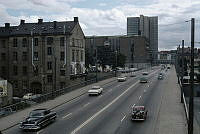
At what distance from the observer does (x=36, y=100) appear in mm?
42500

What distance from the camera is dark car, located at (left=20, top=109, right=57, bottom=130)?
26.7 m

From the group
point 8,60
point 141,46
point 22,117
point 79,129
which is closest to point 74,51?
point 8,60

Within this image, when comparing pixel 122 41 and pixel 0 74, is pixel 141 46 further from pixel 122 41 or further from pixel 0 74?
pixel 0 74

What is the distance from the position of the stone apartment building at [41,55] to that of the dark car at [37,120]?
42571mm

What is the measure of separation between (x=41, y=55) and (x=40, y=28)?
21.7 feet

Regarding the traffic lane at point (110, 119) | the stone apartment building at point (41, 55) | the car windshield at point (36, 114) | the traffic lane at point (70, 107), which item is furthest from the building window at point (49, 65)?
the car windshield at point (36, 114)

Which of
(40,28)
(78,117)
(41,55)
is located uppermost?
(40,28)

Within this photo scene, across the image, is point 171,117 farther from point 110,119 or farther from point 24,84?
point 24,84

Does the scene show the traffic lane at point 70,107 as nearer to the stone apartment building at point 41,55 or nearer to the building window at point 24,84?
the stone apartment building at point 41,55

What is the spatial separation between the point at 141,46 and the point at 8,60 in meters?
122

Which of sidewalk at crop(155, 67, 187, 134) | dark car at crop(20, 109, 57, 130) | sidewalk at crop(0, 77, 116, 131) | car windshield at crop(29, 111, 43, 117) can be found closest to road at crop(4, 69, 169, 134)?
dark car at crop(20, 109, 57, 130)

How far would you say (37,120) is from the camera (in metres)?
27.2

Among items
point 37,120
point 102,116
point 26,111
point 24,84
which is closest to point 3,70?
point 24,84

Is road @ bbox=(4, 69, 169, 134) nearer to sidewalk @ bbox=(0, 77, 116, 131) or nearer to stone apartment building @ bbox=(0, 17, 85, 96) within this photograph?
sidewalk @ bbox=(0, 77, 116, 131)
